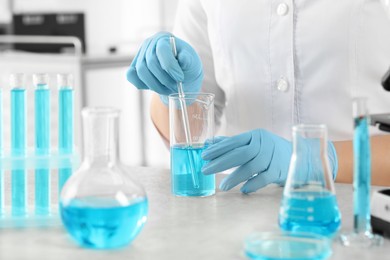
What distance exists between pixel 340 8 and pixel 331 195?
0.89 m

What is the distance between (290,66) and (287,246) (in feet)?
3.15

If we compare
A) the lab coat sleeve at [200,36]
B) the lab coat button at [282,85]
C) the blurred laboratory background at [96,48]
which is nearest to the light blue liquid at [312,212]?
the lab coat button at [282,85]

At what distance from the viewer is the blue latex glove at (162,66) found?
5.05 ft

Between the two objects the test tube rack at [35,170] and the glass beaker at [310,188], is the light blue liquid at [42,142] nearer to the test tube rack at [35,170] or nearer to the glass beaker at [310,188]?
the test tube rack at [35,170]

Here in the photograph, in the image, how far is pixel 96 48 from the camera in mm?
7160

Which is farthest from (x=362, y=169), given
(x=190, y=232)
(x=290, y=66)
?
(x=290, y=66)

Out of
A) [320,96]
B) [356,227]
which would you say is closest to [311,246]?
[356,227]

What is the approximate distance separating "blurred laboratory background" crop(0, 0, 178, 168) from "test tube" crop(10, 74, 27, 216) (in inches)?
115

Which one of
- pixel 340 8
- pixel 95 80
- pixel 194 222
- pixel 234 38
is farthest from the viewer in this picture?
pixel 95 80

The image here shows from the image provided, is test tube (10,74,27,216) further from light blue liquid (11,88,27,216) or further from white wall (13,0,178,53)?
white wall (13,0,178,53)

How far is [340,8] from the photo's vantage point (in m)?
1.86

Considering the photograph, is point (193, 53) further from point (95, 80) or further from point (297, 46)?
point (95, 80)

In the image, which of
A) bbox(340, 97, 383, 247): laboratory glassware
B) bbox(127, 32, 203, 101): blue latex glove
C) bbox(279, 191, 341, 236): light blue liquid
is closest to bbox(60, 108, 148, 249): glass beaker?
bbox(279, 191, 341, 236): light blue liquid

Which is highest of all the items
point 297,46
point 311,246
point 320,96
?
point 297,46
